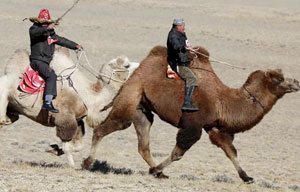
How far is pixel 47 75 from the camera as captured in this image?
966cm

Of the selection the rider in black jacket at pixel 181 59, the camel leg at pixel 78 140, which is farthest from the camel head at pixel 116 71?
the rider in black jacket at pixel 181 59

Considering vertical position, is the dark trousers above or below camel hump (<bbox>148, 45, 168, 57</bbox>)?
below

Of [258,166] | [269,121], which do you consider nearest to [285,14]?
[269,121]

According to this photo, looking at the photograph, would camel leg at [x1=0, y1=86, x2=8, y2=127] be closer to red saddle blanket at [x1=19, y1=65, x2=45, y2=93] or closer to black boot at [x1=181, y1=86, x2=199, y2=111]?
red saddle blanket at [x1=19, y1=65, x2=45, y2=93]

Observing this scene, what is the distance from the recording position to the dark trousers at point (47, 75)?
31.6 ft

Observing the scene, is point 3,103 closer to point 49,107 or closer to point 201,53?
point 49,107

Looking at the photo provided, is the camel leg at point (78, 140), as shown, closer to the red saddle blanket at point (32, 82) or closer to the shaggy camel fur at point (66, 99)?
the shaggy camel fur at point (66, 99)

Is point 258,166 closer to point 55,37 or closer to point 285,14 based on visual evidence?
point 55,37

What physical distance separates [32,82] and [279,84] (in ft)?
12.1

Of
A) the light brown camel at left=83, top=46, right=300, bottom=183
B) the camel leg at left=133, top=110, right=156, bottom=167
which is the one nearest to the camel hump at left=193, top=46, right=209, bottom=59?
the light brown camel at left=83, top=46, right=300, bottom=183

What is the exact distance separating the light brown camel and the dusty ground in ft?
2.36

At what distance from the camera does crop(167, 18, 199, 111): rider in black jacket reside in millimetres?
8953

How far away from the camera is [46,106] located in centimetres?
966

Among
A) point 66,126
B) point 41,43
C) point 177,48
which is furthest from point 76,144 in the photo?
point 177,48
